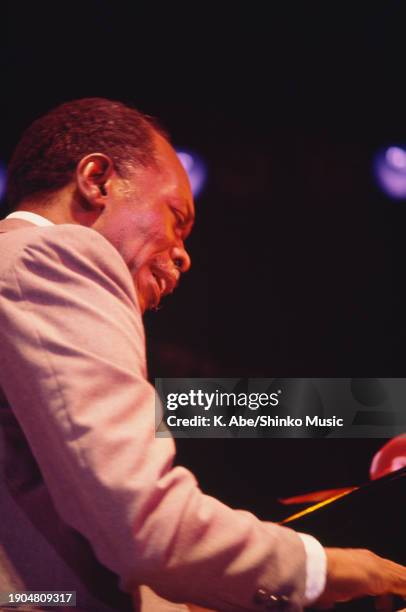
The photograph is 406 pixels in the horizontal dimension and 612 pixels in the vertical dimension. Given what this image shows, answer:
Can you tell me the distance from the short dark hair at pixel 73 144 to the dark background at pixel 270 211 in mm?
1657

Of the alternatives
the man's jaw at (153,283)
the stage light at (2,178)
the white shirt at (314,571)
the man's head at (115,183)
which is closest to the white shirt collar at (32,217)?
the man's head at (115,183)

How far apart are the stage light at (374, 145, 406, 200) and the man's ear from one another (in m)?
2.61

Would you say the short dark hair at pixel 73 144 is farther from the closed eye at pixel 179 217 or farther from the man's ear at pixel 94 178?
the closed eye at pixel 179 217

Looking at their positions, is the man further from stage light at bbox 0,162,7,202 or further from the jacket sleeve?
stage light at bbox 0,162,7,202

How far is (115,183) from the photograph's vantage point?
1314 millimetres

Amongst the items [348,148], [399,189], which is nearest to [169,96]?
[348,148]

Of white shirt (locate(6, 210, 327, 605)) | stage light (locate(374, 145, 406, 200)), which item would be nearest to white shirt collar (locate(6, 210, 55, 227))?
white shirt (locate(6, 210, 327, 605))

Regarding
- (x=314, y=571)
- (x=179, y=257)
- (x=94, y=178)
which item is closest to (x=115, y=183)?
(x=94, y=178)

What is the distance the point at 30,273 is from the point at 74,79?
2576 millimetres

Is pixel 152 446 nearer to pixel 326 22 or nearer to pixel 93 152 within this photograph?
pixel 93 152

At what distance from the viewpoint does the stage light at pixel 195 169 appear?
11.3ft

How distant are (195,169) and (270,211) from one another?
0.54 m

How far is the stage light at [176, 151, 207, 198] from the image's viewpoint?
3439mm

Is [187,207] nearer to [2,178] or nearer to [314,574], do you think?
[314,574]
